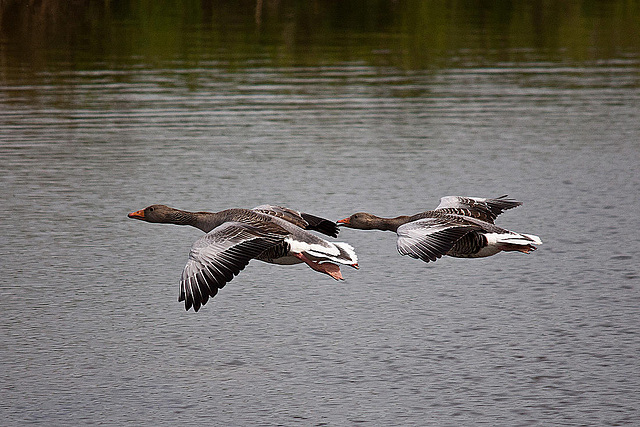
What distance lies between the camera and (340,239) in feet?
50.3

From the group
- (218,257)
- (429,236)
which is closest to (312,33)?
(429,236)

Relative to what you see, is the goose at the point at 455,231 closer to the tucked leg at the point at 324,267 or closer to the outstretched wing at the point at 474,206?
the outstretched wing at the point at 474,206

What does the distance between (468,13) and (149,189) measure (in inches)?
1540

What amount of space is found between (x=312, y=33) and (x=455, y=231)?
3476cm

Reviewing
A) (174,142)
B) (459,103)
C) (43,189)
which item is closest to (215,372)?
(43,189)

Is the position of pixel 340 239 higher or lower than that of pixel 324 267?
lower

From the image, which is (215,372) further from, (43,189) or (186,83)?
(186,83)

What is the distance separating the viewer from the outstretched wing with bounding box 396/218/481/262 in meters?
10.8

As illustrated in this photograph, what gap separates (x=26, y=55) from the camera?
39.8 metres

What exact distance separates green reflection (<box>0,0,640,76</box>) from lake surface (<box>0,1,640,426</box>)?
1.61 meters

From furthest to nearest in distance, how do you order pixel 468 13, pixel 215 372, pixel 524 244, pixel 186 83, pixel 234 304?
1. pixel 468 13
2. pixel 186 83
3. pixel 234 304
4. pixel 524 244
5. pixel 215 372

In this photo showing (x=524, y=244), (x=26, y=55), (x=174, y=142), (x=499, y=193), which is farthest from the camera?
(x=26, y=55)

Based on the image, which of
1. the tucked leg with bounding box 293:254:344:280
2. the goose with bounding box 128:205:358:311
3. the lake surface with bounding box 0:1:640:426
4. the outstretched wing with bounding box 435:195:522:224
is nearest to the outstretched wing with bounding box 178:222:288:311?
the goose with bounding box 128:205:358:311

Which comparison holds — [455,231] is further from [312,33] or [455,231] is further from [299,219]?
[312,33]
